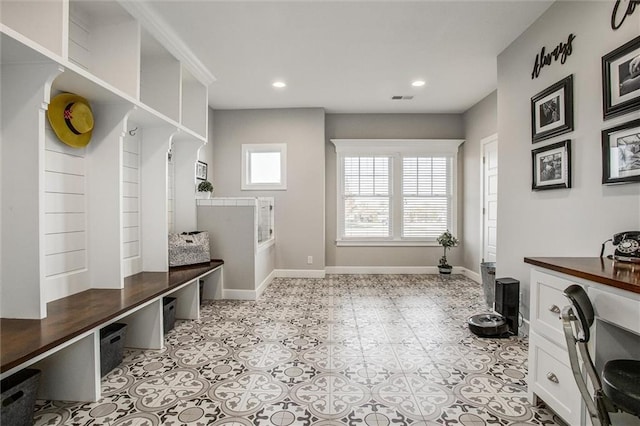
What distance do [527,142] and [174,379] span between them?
341 cm

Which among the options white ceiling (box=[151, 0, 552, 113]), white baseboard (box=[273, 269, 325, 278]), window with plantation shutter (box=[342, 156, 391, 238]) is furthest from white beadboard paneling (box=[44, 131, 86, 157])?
window with plantation shutter (box=[342, 156, 391, 238])

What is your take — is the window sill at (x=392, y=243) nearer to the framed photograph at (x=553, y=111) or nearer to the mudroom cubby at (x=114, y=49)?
the framed photograph at (x=553, y=111)

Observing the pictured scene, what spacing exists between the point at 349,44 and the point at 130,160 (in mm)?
2430

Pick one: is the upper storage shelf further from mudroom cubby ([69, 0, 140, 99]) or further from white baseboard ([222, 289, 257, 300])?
white baseboard ([222, 289, 257, 300])

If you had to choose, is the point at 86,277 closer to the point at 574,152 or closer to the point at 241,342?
the point at 241,342

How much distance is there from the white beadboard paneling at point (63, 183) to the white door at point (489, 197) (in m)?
4.79

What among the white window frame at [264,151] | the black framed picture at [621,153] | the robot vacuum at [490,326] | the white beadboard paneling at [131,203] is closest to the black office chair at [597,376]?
the black framed picture at [621,153]

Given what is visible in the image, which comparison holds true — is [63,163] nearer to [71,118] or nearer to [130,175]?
[71,118]

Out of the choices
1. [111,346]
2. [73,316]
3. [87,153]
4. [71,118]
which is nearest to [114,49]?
[71,118]

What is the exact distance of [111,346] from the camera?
2295 millimetres

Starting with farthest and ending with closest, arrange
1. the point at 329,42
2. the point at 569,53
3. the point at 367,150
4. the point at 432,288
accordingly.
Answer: the point at 367,150 < the point at 432,288 < the point at 329,42 < the point at 569,53

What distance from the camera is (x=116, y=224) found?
2.58 meters

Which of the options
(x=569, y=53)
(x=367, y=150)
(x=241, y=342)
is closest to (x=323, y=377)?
(x=241, y=342)

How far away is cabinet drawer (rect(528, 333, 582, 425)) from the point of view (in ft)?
5.19
